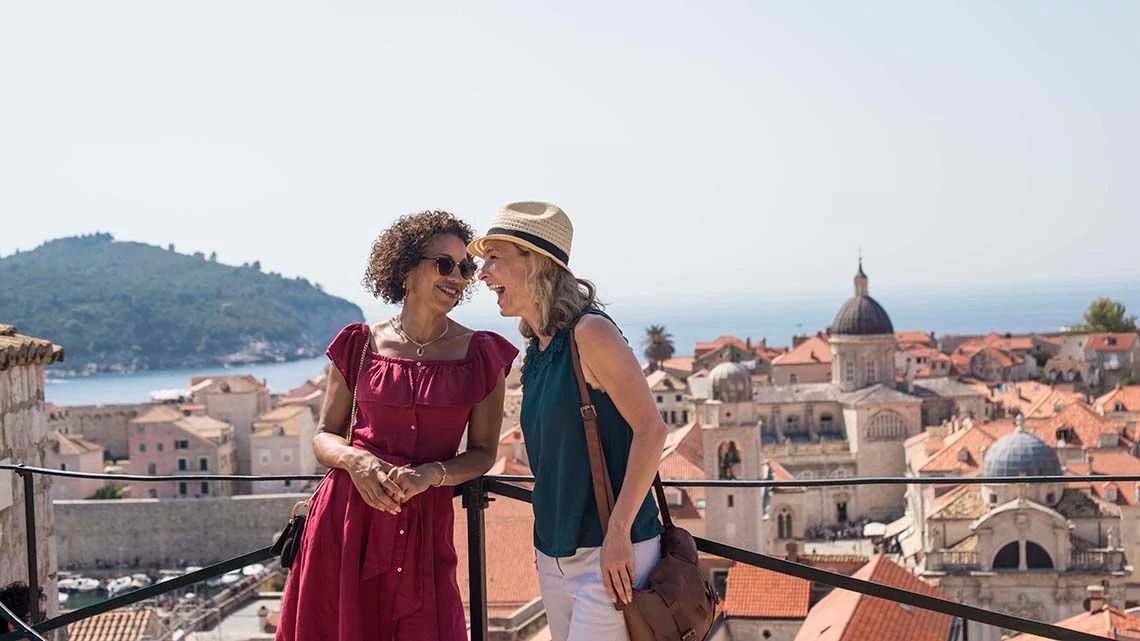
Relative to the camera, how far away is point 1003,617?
2.96 meters

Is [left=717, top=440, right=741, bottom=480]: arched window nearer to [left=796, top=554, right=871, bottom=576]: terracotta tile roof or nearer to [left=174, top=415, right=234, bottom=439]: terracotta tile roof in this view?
[left=796, top=554, right=871, bottom=576]: terracotta tile roof

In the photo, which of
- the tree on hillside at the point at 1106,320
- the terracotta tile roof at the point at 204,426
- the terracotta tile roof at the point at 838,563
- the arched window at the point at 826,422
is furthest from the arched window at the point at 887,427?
the tree on hillside at the point at 1106,320

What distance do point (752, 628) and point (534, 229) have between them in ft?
76.9

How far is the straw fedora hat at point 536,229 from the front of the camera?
121 inches

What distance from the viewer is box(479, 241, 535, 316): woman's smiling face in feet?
10.2

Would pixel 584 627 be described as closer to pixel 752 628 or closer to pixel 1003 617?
pixel 1003 617

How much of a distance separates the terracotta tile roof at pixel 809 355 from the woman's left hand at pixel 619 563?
2612 inches

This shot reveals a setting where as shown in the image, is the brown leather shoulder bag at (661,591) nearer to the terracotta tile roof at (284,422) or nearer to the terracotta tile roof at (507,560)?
the terracotta tile roof at (507,560)

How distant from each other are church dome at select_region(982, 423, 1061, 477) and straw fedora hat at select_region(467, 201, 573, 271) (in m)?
32.2

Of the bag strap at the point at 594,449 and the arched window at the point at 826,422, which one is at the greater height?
the bag strap at the point at 594,449

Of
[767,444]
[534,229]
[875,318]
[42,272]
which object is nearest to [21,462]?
[534,229]

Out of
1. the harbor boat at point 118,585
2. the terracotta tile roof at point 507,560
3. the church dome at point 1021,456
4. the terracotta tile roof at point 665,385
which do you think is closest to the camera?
the terracotta tile roof at point 507,560

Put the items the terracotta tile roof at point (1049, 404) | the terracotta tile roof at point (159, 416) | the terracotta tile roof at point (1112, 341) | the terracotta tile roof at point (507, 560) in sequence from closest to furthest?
the terracotta tile roof at point (507, 560)
the terracotta tile roof at point (1049, 404)
the terracotta tile roof at point (159, 416)
the terracotta tile roof at point (1112, 341)

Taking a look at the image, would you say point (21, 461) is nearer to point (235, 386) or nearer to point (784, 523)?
point (784, 523)
